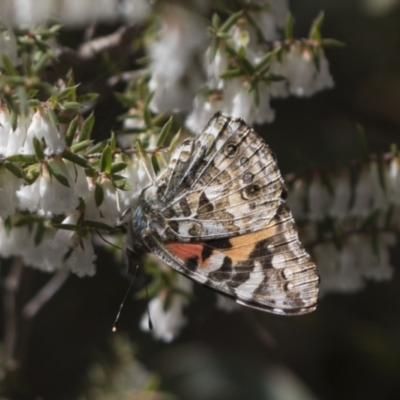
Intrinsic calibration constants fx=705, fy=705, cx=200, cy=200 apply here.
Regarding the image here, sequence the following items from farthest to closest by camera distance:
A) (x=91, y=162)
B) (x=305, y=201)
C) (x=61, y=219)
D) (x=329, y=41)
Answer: (x=305, y=201), (x=329, y=41), (x=61, y=219), (x=91, y=162)

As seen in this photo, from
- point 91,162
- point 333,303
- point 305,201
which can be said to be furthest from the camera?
point 333,303

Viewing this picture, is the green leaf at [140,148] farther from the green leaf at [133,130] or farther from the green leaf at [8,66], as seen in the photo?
the green leaf at [8,66]

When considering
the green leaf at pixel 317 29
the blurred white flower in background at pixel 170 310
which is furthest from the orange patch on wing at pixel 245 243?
the green leaf at pixel 317 29

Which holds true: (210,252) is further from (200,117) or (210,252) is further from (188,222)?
(200,117)

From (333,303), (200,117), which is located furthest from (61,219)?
(333,303)

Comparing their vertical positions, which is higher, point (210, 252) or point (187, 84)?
point (187, 84)

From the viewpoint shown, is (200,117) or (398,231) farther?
(398,231)

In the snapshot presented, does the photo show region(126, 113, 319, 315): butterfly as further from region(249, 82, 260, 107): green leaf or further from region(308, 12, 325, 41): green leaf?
region(308, 12, 325, 41): green leaf

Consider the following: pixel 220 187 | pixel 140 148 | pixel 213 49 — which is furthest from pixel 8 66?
pixel 220 187
